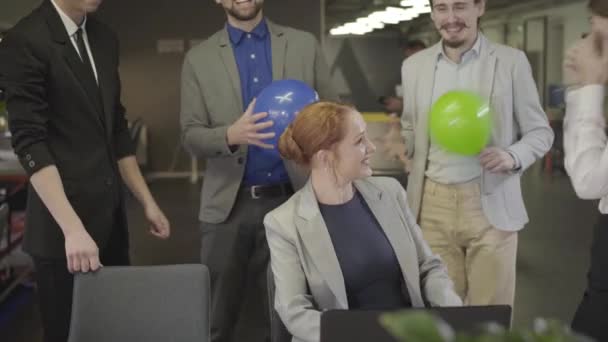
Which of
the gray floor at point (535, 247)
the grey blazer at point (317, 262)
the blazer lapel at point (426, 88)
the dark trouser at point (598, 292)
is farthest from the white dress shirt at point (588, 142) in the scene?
the gray floor at point (535, 247)

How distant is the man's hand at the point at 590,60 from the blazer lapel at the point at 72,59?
1.32m

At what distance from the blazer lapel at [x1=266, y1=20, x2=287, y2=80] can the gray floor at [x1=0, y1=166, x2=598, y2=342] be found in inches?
70.9

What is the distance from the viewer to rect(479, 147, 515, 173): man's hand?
2.41 metres

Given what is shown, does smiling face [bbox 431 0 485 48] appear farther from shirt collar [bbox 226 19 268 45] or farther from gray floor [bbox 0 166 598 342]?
gray floor [bbox 0 166 598 342]

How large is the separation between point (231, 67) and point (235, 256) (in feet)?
2.37

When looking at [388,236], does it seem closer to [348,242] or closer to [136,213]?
[348,242]

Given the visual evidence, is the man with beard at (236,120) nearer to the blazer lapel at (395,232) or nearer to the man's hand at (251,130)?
the man's hand at (251,130)

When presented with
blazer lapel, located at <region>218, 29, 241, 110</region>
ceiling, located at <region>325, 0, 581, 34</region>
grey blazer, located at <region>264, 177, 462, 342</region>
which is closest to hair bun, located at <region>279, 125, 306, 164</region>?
grey blazer, located at <region>264, 177, 462, 342</region>

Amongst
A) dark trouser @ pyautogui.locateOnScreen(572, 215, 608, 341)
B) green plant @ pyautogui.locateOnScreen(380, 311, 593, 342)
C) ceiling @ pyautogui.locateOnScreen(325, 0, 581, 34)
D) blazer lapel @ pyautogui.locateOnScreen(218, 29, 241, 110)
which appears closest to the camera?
green plant @ pyautogui.locateOnScreen(380, 311, 593, 342)

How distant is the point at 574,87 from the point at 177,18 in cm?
984

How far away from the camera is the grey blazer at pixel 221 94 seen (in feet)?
8.75

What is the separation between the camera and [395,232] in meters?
2.03

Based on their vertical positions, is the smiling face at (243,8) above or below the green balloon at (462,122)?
above

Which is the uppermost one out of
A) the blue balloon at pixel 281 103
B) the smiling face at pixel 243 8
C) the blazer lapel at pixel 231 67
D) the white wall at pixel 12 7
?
the white wall at pixel 12 7
